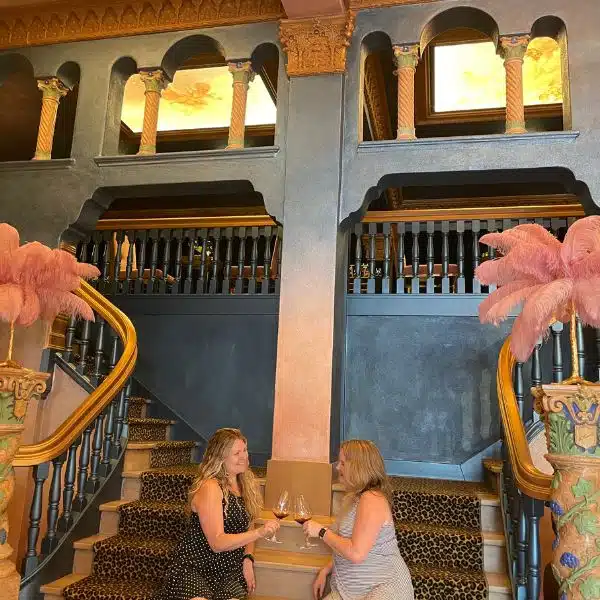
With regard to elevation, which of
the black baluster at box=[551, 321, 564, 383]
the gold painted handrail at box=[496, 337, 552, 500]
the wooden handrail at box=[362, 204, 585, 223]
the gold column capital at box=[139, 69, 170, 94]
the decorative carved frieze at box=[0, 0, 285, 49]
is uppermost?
the decorative carved frieze at box=[0, 0, 285, 49]

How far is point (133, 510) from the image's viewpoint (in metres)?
4.10

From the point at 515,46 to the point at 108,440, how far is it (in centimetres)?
421

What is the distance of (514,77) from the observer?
4.51 meters

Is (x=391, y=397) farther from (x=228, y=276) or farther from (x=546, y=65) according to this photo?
(x=546, y=65)

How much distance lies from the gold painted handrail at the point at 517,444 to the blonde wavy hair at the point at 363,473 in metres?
0.67

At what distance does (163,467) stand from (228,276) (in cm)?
212

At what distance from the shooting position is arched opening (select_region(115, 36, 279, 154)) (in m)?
6.99

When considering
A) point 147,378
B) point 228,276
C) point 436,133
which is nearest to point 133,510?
point 147,378

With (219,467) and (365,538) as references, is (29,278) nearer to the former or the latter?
(219,467)

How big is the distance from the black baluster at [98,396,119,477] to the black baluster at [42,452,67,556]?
0.46m

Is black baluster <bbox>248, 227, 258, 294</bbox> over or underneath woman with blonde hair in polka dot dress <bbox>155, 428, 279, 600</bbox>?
over

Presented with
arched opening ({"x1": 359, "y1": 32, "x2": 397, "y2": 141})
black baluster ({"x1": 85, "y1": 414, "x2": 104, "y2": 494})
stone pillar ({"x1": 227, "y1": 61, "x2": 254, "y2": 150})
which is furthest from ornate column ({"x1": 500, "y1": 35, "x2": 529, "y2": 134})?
black baluster ({"x1": 85, "y1": 414, "x2": 104, "y2": 494})

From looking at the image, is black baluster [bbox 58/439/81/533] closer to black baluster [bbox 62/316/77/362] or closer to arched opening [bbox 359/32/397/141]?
black baluster [bbox 62/316/77/362]

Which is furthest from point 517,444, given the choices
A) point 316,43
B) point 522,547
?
point 316,43
